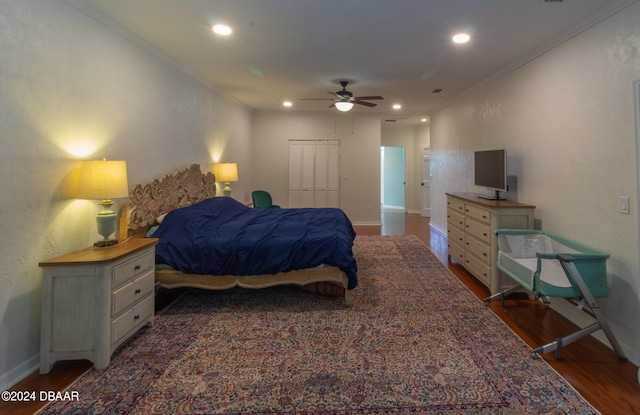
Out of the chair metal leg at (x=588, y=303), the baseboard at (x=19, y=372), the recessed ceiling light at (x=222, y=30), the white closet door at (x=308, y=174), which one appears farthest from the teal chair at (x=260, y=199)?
the chair metal leg at (x=588, y=303)

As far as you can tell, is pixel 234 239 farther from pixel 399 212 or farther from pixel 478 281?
pixel 399 212

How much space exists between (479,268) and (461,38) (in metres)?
2.50

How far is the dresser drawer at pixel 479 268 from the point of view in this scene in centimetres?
327

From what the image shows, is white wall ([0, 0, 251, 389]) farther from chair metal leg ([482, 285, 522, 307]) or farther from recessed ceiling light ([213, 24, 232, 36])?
chair metal leg ([482, 285, 522, 307])

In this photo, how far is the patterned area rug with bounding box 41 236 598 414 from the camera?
1.73 m

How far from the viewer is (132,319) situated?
2.30 m

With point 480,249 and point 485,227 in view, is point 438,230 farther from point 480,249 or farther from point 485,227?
point 485,227

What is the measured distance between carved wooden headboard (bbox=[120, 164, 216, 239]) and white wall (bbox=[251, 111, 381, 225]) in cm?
271

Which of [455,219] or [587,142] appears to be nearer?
[587,142]

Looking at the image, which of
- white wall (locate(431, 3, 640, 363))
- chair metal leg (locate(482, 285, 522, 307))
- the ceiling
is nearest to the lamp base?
the ceiling

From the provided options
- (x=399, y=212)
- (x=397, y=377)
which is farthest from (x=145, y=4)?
(x=399, y=212)

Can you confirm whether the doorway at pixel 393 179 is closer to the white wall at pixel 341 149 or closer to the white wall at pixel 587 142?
the white wall at pixel 341 149

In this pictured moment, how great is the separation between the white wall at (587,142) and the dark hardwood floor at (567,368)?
233 mm

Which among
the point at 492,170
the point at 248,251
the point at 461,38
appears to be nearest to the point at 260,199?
the point at 248,251
